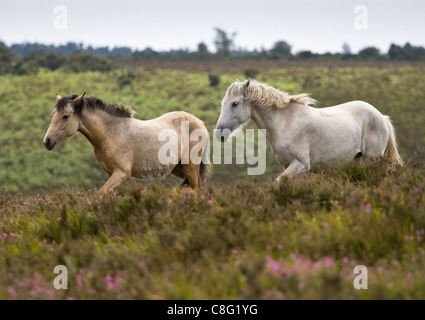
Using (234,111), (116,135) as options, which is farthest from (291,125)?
(116,135)

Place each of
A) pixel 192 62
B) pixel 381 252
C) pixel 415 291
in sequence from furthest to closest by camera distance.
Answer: pixel 192 62 → pixel 381 252 → pixel 415 291

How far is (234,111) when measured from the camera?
915 cm

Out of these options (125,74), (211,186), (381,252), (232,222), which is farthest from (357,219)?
(125,74)

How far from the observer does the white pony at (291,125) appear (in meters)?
9.13

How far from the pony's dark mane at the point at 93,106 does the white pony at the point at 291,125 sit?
62.8 inches

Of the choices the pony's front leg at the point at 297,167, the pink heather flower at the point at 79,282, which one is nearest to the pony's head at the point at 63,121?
the pony's front leg at the point at 297,167

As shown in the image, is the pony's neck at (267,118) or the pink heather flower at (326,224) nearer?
the pink heather flower at (326,224)

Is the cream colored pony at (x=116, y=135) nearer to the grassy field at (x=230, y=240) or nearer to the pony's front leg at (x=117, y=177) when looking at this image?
the pony's front leg at (x=117, y=177)

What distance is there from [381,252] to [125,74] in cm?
4704

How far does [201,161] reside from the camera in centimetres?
1103

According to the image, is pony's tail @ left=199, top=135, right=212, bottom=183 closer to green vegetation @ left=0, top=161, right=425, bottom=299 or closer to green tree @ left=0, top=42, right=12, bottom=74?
green vegetation @ left=0, top=161, right=425, bottom=299

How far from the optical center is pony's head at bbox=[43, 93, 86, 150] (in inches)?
351
